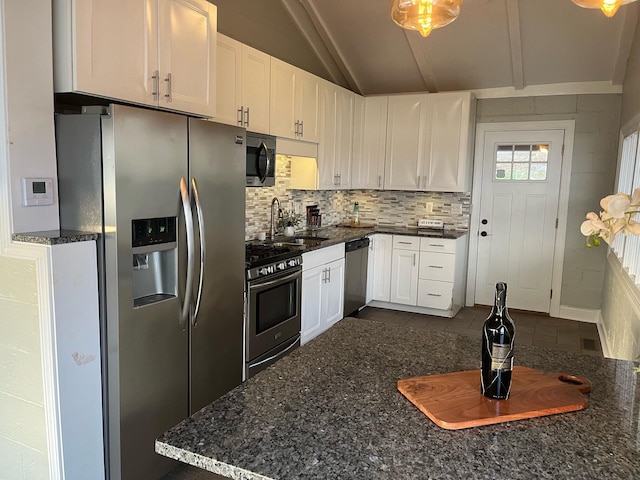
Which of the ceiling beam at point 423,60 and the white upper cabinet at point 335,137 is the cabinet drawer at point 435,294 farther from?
the ceiling beam at point 423,60

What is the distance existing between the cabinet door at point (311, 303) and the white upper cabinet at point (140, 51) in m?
1.65

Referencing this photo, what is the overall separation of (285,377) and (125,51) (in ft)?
5.51

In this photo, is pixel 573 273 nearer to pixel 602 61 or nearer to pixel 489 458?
pixel 602 61

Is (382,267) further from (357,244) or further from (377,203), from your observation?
(377,203)

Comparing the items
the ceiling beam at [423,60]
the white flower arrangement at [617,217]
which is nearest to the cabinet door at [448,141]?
the ceiling beam at [423,60]

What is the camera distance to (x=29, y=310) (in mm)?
1907

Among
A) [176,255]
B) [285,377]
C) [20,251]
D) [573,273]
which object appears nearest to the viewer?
[285,377]

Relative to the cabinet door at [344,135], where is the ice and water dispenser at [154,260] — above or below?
below

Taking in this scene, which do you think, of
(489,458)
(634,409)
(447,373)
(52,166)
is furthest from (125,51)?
(634,409)

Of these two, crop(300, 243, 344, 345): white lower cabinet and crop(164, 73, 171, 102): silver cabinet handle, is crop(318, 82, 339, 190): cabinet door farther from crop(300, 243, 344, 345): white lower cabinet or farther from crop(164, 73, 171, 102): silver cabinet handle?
crop(164, 73, 171, 102): silver cabinet handle

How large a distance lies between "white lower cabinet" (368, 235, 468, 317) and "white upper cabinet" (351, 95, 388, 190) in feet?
2.44

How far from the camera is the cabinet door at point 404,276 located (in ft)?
17.4

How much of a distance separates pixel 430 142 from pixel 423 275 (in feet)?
4.90

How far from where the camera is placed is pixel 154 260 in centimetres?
232
